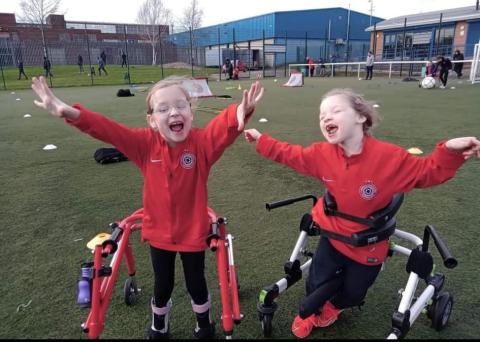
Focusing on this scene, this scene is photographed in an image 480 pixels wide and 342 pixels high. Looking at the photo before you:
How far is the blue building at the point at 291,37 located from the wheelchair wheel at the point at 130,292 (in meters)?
40.8

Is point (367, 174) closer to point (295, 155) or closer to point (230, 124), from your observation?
point (295, 155)

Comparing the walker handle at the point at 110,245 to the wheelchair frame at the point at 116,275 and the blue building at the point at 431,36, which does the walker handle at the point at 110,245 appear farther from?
the blue building at the point at 431,36

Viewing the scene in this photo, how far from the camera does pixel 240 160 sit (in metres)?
6.29

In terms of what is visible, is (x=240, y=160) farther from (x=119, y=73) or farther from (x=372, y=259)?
(x=119, y=73)

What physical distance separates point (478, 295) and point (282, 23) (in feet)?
162

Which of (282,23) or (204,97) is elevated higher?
(282,23)

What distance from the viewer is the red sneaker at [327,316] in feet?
8.23

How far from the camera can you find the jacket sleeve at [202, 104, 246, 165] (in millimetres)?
2248

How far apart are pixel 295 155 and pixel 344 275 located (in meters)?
0.85

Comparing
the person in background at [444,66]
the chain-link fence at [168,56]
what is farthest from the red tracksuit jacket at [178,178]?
the chain-link fence at [168,56]

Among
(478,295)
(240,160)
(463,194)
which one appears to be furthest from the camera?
(240,160)

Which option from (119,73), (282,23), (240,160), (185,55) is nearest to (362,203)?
(240,160)

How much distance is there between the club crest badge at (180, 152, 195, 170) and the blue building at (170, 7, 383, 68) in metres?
40.9

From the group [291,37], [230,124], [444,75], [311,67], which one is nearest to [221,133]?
[230,124]
